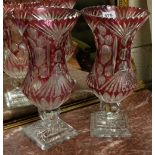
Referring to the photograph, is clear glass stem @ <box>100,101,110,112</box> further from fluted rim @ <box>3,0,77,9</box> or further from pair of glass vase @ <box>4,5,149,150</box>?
fluted rim @ <box>3,0,77,9</box>

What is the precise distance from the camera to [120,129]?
620 millimetres

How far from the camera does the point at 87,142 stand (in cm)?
58

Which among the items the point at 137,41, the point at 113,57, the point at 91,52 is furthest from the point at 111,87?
the point at 137,41

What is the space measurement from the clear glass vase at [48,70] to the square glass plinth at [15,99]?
7cm

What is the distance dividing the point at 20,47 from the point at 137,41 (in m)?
0.35

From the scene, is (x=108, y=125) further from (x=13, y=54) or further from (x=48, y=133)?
(x=13, y=54)

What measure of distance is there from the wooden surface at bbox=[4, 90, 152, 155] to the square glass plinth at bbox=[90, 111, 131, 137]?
1 centimetres

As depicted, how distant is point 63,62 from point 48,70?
0.10 feet

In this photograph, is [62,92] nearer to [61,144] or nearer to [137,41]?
[61,144]

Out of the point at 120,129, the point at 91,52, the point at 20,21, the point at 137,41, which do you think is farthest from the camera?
the point at 137,41

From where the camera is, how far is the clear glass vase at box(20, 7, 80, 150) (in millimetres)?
515

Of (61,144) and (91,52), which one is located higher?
(91,52)
